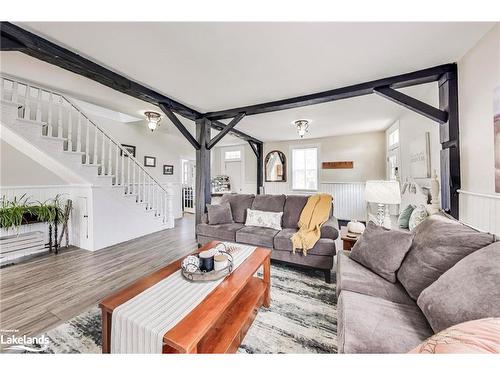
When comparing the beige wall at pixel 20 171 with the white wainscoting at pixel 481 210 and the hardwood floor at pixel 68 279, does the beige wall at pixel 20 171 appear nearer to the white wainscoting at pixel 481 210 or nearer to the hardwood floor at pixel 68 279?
the hardwood floor at pixel 68 279

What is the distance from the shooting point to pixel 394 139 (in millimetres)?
3986

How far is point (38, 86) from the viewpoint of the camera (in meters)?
2.60

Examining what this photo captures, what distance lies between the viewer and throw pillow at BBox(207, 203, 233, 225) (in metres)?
3.03

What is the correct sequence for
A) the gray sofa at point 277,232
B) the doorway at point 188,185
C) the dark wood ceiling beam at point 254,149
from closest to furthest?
the gray sofa at point 277,232, the dark wood ceiling beam at point 254,149, the doorway at point 188,185

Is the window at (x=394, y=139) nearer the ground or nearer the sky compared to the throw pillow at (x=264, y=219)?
nearer the sky

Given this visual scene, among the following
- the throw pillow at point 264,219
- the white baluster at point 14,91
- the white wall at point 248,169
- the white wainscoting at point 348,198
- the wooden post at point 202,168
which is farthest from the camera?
the white wall at point 248,169

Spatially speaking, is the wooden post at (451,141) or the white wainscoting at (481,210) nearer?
the white wainscoting at (481,210)

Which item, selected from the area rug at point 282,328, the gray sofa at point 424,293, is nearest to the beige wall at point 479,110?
the gray sofa at point 424,293

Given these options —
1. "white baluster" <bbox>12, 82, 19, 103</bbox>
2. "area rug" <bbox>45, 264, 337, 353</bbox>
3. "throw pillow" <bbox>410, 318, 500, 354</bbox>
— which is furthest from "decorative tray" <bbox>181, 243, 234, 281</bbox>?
"white baluster" <bbox>12, 82, 19, 103</bbox>

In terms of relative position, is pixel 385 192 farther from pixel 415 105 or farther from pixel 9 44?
pixel 9 44

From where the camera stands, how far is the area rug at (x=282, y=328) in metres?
1.24

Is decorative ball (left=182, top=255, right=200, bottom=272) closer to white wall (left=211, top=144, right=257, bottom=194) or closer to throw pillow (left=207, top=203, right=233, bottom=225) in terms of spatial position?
throw pillow (left=207, top=203, right=233, bottom=225)
